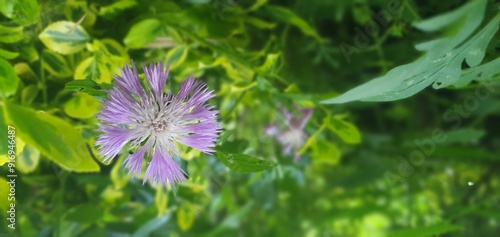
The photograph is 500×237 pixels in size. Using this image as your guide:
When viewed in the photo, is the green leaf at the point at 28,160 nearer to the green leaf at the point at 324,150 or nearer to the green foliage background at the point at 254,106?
the green foliage background at the point at 254,106

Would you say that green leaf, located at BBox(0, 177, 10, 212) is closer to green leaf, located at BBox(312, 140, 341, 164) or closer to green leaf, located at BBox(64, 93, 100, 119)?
green leaf, located at BBox(64, 93, 100, 119)

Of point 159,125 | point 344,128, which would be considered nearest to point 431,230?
point 344,128

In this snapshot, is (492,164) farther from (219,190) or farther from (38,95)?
(38,95)

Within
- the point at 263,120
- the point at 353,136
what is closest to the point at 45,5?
the point at 353,136

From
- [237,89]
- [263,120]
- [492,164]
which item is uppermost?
[237,89]

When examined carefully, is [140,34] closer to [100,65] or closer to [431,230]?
[100,65]

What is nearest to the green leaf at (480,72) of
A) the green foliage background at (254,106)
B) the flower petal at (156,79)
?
the green foliage background at (254,106)
